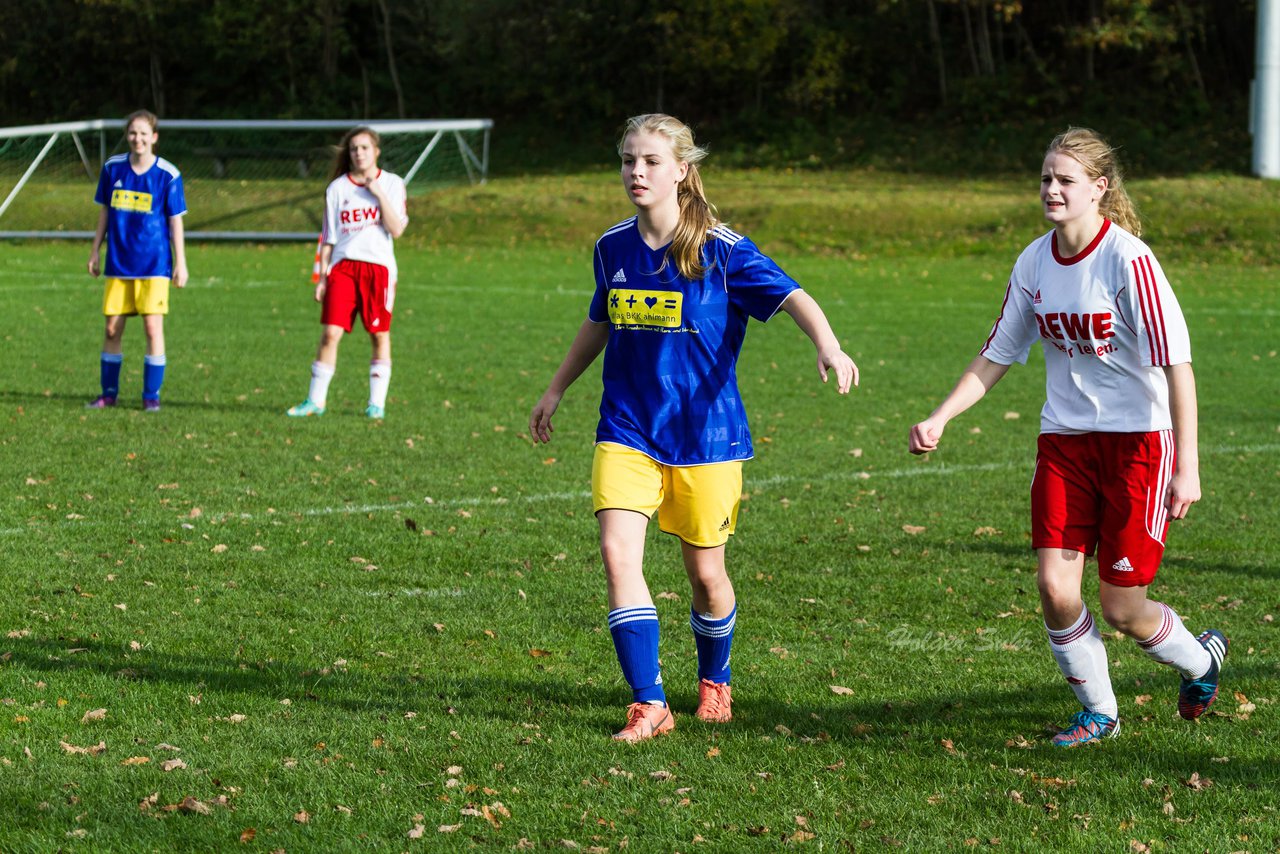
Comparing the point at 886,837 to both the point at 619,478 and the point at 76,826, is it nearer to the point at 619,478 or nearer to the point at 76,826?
the point at 619,478

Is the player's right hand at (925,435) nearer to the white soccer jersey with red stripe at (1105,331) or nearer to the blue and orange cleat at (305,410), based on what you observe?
the white soccer jersey with red stripe at (1105,331)

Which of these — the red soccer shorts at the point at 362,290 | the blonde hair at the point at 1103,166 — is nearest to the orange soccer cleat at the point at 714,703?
the blonde hair at the point at 1103,166

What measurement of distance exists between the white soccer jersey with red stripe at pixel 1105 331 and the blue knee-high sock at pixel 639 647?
1.40m

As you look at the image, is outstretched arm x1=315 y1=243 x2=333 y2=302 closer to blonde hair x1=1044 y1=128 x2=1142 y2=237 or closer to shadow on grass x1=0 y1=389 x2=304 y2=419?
shadow on grass x1=0 y1=389 x2=304 y2=419

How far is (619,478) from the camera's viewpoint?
16.1 ft

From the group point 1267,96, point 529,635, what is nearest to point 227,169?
point 1267,96

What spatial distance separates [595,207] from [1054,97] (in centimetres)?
1420

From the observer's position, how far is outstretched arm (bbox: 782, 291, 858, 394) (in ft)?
15.4

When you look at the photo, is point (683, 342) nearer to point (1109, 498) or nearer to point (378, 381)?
point (1109, 498)

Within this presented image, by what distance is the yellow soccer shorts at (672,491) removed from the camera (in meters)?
4.89

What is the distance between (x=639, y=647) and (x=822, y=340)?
114 cm

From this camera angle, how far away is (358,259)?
11516mm

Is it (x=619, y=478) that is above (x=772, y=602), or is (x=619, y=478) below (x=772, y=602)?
above

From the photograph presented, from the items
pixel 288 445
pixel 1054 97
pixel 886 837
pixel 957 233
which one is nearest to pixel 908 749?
pixel 886 837
